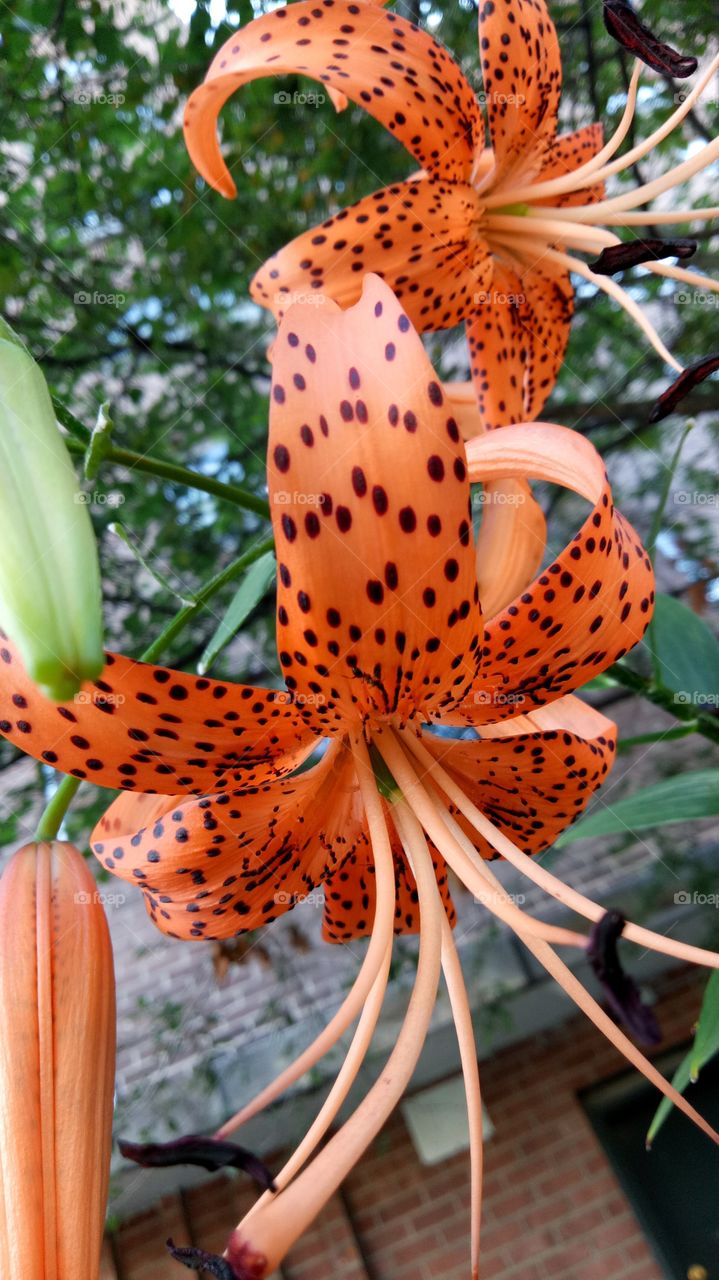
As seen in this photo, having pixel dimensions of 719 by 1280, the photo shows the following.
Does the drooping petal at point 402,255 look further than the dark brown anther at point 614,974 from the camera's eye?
Yes

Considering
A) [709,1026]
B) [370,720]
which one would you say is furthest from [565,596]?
[709,1026]

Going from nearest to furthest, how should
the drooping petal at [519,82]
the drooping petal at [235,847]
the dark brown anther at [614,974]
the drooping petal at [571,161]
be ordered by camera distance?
the dark brown anther at [614,974], the drooping petal at [235,847], the drooping petal at [519,82], the drooping petal at [571,161]

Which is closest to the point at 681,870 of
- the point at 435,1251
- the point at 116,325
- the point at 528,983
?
the point at 528,983

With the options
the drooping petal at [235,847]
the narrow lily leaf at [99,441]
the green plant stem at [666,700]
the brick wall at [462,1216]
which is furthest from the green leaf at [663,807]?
the brick wall at [462,1216]

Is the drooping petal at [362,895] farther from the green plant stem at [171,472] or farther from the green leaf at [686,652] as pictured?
the green leaf at [686,652]

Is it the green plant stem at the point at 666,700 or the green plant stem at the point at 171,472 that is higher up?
the green plant stem at the point at 171,472

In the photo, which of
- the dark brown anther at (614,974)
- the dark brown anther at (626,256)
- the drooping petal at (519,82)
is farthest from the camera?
the drooping petal at (519,82)

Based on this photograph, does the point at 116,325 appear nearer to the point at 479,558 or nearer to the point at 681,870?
the point at 479,558
